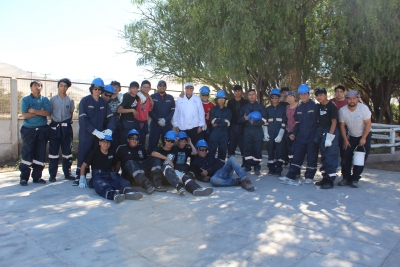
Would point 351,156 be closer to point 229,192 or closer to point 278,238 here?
point 229,192

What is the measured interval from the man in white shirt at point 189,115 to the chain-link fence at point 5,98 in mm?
5655

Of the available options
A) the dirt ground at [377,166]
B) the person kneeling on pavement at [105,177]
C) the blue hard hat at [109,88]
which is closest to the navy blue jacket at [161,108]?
the blue hard hat at [109,88]

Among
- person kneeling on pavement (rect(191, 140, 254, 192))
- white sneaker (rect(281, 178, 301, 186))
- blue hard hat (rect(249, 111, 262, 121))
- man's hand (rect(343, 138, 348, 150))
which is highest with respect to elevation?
blue hard hat (rect(249, 111, 262, 121))

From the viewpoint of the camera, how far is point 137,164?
6289 millimetres

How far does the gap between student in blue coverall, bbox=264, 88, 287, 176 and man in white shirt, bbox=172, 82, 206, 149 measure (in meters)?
1.54

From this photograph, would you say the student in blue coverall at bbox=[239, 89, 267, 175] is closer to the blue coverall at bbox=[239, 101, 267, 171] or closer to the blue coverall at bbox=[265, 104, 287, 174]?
the blue coverall at bbox=[239, 101, 267, 171]

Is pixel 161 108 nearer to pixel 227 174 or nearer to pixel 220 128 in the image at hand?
pixel 220 128

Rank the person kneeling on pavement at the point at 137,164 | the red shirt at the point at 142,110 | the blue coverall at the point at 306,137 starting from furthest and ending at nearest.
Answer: the red shirt at the point at 142,110 → the blue coverall at the point at 306,137 → the person kneeling on pavement at the point at 137,164

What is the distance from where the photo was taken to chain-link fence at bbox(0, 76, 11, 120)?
10.1m

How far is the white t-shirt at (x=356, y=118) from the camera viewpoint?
646cm

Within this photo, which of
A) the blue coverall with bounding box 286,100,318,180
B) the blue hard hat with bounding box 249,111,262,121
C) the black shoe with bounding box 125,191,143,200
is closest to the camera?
the black shoe with bounding box 125,191,143,200

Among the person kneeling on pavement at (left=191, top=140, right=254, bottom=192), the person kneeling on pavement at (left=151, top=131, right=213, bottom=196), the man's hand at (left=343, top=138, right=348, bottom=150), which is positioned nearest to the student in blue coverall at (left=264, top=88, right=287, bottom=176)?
the man's hand at (left=343, top=138, right=348, bottom=150)

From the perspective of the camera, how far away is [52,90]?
11172 mm

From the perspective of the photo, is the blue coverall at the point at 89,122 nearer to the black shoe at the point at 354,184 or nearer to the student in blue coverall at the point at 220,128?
the student in blue coverall at the point at 220,128
